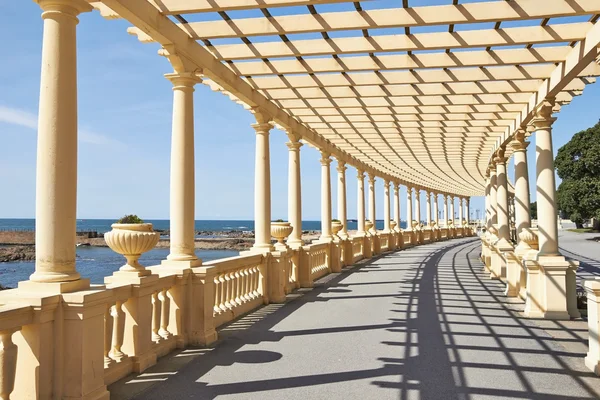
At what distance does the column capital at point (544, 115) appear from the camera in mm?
12602

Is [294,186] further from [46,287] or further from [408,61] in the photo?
[46,287]

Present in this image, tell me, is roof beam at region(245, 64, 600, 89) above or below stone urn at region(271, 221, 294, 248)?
above

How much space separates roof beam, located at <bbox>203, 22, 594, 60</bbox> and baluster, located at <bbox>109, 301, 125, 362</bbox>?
6025mm

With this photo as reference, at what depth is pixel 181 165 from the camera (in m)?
9.88

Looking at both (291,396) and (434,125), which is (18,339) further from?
(434,125)

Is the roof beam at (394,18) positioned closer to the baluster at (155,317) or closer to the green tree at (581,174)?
the baluster at (155,317)

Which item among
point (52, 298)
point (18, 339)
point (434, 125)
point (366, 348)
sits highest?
point (434, 125)

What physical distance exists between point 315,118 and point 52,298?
40.8ft

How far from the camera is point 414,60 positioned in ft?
37.7

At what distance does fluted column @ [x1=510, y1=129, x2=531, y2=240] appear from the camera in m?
16.2

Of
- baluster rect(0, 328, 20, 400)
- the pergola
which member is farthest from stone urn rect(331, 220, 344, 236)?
baluster rect(0, 328, 20, 400)

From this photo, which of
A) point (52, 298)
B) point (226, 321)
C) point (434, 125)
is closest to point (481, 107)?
point (434, 125)

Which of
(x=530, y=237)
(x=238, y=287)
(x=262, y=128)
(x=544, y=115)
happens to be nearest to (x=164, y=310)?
(x=238, y=287)

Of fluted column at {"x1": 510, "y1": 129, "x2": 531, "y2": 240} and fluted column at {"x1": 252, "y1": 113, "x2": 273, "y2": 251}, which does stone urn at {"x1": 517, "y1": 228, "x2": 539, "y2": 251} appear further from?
fluted column at {"x1": 252, "y1": 113, "x2": 273, "y2": 251}
